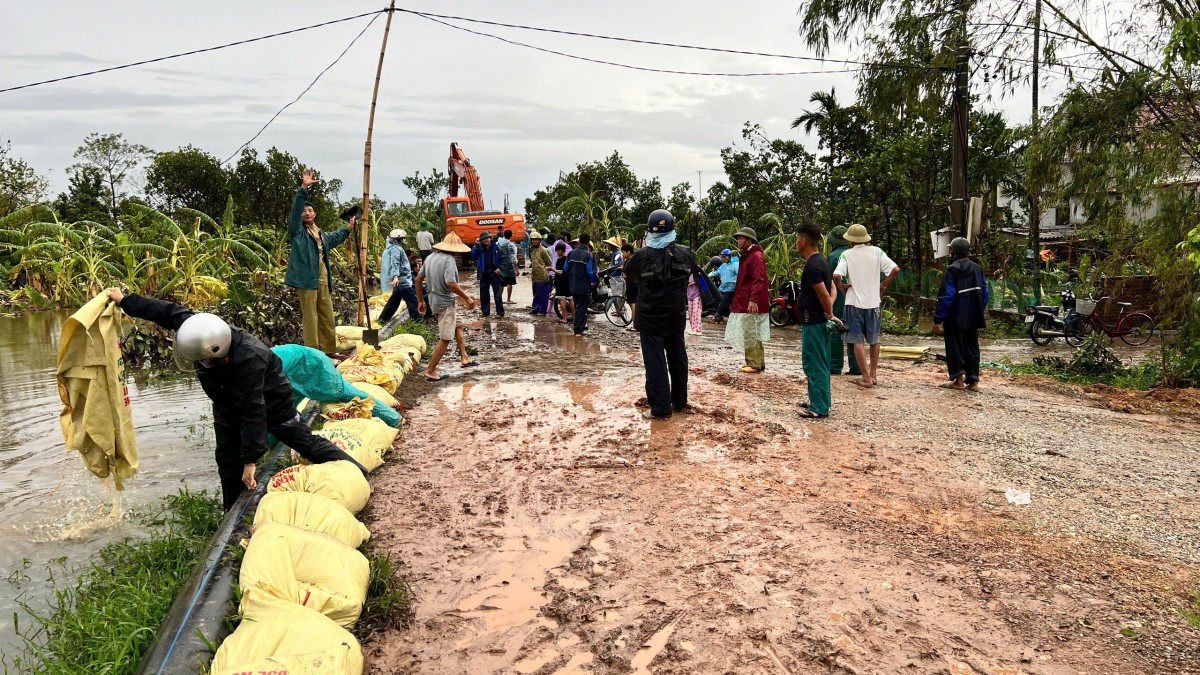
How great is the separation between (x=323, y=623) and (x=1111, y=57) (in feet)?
34.4

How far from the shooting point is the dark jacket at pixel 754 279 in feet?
24.8

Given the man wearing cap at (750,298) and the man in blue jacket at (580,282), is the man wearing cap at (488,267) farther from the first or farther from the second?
the man wearing cap at (750,298)

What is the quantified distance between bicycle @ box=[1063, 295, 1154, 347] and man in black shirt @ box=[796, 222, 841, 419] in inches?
299

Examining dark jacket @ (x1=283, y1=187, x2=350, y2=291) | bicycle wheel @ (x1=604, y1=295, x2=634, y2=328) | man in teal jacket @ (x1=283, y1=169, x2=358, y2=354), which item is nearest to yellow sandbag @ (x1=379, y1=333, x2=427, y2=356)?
man in teal jacket @ (x1=283, y1=169, x2=358, y2=354)

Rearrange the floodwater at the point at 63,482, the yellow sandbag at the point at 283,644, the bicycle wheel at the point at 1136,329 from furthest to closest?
the bicycle wheel at the point at 1136,329
the floodwater at the point at 63,482
the yellow sandbag at the point at 283,644

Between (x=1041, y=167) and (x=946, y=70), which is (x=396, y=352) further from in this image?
(x=946, y=70)

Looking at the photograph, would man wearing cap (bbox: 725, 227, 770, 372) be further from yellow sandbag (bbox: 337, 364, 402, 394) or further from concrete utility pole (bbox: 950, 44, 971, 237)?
concrete utility pole (bbox: 950, 44, 971, 237)

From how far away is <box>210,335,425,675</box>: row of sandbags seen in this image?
8.39 ft

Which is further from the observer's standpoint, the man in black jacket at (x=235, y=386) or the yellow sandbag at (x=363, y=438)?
the yellow sandbag at (x=363, y=438)

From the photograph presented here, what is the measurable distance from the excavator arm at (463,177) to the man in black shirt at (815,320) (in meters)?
21.1

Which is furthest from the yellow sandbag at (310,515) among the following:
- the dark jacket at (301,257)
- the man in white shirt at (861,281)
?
the man in white shirt at (861,281)

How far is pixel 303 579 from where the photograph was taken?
3.04 metres

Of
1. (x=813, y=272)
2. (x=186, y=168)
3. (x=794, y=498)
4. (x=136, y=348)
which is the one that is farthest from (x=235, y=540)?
(x=186, y=168)

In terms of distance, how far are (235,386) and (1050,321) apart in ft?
39.9
